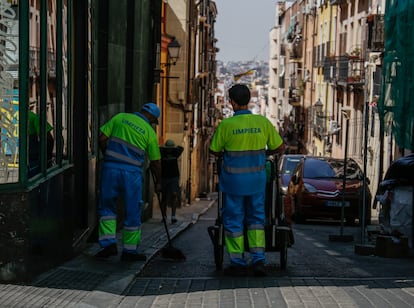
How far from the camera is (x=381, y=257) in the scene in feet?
37.4

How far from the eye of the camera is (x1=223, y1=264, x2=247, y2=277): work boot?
8.40 meters

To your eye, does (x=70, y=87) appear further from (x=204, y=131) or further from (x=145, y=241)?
(x=204, y=131)

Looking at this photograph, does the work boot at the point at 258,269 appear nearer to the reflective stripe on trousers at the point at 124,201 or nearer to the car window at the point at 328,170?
the reflective stripe on trousers at the point at 124,201

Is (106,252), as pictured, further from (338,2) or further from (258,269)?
(338,2)

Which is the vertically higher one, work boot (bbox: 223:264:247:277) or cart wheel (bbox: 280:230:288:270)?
cart wheel (bbox: 280:230:288:270)

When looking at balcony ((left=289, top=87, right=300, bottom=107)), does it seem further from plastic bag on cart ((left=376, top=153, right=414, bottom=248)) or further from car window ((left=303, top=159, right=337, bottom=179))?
plastic bag on cart ((left=376, top=153, right=414, bottom=248))

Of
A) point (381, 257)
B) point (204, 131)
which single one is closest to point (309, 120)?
point (204, 131)

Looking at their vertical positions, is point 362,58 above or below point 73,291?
above

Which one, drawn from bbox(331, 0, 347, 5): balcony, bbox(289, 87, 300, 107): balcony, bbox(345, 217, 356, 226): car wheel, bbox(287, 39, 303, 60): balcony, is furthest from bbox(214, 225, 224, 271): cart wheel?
bbox(287, 39, 303, 60): balcony

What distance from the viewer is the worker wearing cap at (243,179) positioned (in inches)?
330

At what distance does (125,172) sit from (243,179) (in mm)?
1306

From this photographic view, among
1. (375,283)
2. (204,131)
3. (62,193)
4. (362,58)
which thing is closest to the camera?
(375,283)

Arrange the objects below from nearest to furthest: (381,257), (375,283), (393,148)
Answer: (375,283)
(381,257)
(393,148)

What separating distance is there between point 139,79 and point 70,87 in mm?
7183
